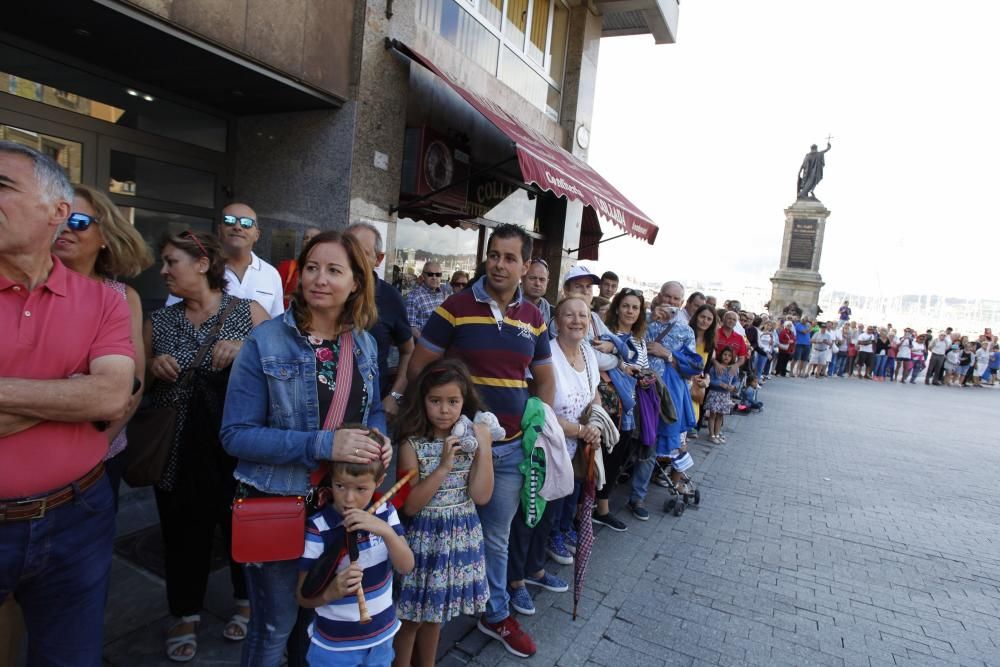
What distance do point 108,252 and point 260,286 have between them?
1.24 m

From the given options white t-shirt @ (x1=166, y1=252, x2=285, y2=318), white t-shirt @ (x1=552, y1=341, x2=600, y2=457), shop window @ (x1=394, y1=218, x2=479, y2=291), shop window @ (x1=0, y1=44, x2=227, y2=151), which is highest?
shop window @ (x1=0, y1=44, x2=227, y2=151)

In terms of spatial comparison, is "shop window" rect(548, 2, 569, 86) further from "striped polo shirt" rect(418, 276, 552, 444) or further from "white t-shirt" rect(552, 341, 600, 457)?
"striped polo shirt" rect(418, 276, 552, 444)

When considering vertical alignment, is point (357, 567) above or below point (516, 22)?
below

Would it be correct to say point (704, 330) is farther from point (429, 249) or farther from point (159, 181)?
point (159, 181)

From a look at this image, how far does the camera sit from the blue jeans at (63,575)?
156 centimetres

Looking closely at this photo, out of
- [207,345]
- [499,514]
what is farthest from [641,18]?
[207,345]

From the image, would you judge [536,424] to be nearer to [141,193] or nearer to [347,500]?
[347,500]

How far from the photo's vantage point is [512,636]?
2854 mm

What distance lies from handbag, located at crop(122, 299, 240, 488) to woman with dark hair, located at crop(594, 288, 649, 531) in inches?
128

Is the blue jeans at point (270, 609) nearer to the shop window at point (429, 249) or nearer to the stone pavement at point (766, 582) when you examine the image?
the stone pavement at point (766, 582)

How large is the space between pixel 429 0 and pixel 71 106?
13.8ft

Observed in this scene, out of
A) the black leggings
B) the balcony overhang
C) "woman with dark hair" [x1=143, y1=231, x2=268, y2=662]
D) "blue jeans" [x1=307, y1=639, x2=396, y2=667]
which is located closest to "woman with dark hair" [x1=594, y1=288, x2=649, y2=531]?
the black leggings

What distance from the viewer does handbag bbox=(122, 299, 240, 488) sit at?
2.28 metres

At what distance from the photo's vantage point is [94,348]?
1.66 meters
